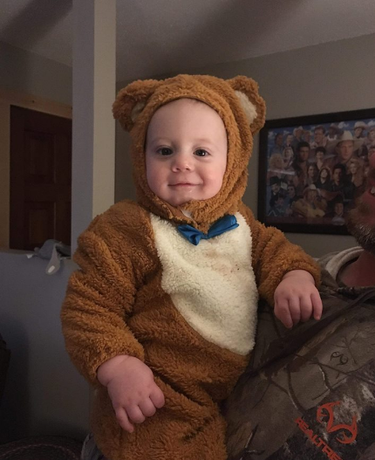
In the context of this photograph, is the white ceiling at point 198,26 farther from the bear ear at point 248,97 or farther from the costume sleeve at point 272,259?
the costume sleeve at point 272,259

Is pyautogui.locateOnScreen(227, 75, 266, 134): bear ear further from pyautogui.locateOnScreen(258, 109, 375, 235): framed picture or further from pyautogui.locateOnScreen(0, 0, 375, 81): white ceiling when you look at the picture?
pyautogui.locateOnScreen(258, 109, 375, 235): framed picture

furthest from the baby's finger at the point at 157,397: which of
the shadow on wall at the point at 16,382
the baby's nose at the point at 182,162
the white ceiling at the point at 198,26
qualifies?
the white ceiling at the point at 198,26

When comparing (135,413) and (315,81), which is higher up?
(315,81)

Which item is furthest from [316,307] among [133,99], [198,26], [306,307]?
[198,26]

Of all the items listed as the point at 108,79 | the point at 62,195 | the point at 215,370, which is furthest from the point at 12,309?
the point at 215,370

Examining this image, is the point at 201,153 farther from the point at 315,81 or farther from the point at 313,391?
the point at 315,81

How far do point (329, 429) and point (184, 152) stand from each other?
501 mm

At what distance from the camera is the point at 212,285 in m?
0.79

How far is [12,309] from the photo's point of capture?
6.78ft

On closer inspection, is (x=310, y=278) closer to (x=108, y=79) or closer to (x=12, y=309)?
(x=108, y=79)

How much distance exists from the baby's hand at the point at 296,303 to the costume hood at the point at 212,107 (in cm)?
19

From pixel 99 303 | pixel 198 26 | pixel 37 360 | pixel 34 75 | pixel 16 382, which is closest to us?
pixel 99 303

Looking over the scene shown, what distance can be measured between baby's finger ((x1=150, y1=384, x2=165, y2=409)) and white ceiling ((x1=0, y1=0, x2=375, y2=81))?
6.82ft

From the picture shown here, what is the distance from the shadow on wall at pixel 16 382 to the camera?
2055 millimetres
